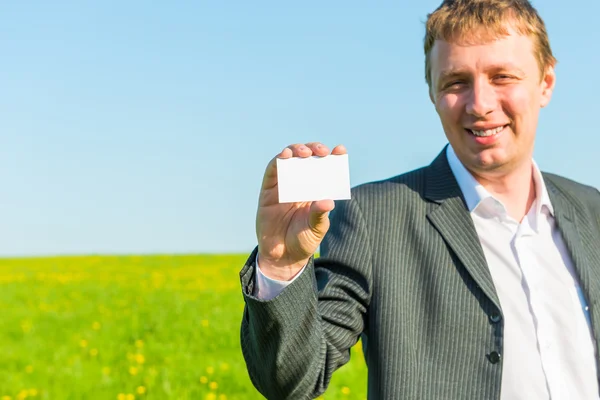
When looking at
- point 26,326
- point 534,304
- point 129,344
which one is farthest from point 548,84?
point 26,326

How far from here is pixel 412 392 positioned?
8.00 ft

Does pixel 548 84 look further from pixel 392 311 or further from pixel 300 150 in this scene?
pixel 300 150

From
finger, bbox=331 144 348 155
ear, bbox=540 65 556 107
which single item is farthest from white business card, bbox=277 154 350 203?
ear, bbox=540 65 556 107

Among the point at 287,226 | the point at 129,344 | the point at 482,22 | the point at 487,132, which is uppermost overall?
the point at 482,22

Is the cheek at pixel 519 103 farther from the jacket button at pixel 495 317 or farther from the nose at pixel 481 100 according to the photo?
the jacket button at pixel 495 317

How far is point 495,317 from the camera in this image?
8.16 ft

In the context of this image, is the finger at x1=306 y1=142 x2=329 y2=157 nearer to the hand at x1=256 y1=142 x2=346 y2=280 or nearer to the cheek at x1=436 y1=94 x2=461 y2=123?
the hand at x1=256 y1=142 x2=346 y2=280

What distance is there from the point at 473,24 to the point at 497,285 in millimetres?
989

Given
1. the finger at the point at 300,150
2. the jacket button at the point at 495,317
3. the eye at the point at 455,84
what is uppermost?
the eye at the point at 455,84

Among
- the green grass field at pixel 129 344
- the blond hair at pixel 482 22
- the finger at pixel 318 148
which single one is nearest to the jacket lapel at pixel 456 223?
the blond hair at pixel 482 22

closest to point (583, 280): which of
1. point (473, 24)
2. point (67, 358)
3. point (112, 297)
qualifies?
point (473, 24)

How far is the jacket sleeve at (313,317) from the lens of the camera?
2.21 meters

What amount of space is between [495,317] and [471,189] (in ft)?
1.76

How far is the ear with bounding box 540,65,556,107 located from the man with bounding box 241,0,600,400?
58mm
